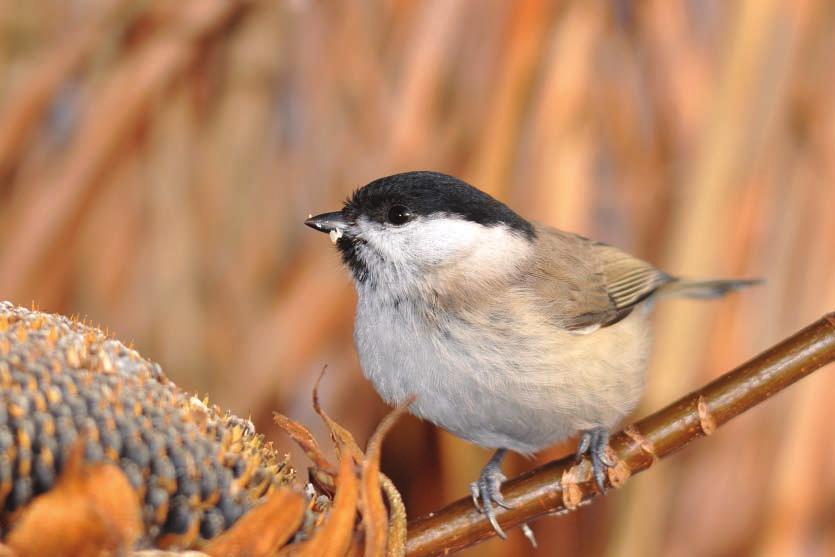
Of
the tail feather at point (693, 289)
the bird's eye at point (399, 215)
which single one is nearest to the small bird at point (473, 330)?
the bird's eye at point (399, 215)

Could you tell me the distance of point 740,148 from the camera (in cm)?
147

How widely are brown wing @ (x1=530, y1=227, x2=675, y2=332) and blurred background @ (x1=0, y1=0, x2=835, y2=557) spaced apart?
0.15m

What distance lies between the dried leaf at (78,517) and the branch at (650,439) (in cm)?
32

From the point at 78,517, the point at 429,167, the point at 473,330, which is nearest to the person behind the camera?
the point at 78,517

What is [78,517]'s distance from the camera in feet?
1.77

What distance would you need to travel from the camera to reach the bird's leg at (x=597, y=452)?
852 millimetres

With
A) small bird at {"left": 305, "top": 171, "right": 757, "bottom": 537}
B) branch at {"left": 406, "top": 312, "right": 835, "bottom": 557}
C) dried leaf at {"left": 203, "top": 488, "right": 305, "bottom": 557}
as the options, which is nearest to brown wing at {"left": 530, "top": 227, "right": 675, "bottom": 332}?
small bird at {"left": 305, "top": 171, "right": 757, "bottom": 537}

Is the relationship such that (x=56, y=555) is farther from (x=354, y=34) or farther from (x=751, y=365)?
(x=354, y=34)

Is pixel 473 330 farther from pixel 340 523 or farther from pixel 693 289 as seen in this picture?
pixel 693 289

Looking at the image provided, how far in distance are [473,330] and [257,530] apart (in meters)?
0.43

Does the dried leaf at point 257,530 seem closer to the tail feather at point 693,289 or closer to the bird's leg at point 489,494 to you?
the bird's leg at point 489,494

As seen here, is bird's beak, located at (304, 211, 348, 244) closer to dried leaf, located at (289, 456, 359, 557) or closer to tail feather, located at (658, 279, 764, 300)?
dried leaf, located at (289, 456, 359, 557)

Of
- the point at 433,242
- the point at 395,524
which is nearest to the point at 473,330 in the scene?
the point at 433,242

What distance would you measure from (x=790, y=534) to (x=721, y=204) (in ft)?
1.88
